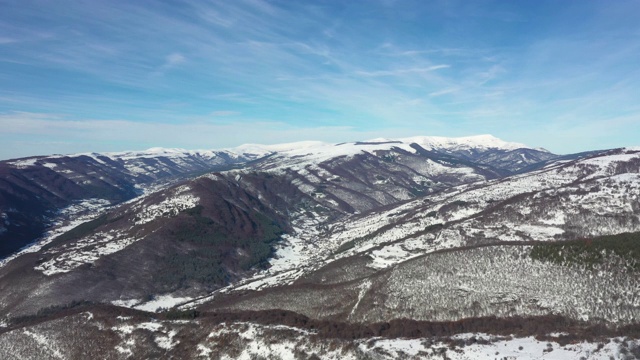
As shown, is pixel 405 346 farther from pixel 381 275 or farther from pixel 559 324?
pixel 381 275

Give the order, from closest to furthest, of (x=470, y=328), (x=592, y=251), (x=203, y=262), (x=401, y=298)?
1. (x=470, y=328)
2. (x=592, y=251)
3. (x=401, y=298)
4. (x=203, y=262)

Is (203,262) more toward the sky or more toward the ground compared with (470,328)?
more toward the ground

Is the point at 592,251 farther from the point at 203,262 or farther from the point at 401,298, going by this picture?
the point at 203,262

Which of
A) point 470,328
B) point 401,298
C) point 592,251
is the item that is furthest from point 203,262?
point 592,251

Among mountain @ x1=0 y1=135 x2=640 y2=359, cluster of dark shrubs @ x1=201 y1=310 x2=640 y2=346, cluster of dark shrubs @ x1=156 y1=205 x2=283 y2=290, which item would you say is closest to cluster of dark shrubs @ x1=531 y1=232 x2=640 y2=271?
mountain @ x1=0 y1=135 x2=640 y2=359

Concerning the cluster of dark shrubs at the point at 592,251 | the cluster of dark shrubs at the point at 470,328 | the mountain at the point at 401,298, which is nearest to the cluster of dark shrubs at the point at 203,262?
the mountain at the point at 401,298

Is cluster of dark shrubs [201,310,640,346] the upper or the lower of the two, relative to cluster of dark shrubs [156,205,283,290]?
upper

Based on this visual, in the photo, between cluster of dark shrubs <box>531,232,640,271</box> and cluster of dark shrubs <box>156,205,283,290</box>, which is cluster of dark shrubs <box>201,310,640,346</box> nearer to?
cluster of dark shrubs <box>531,232,640,271</box>

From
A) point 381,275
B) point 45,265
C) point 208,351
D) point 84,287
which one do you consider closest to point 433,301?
point 381,275
